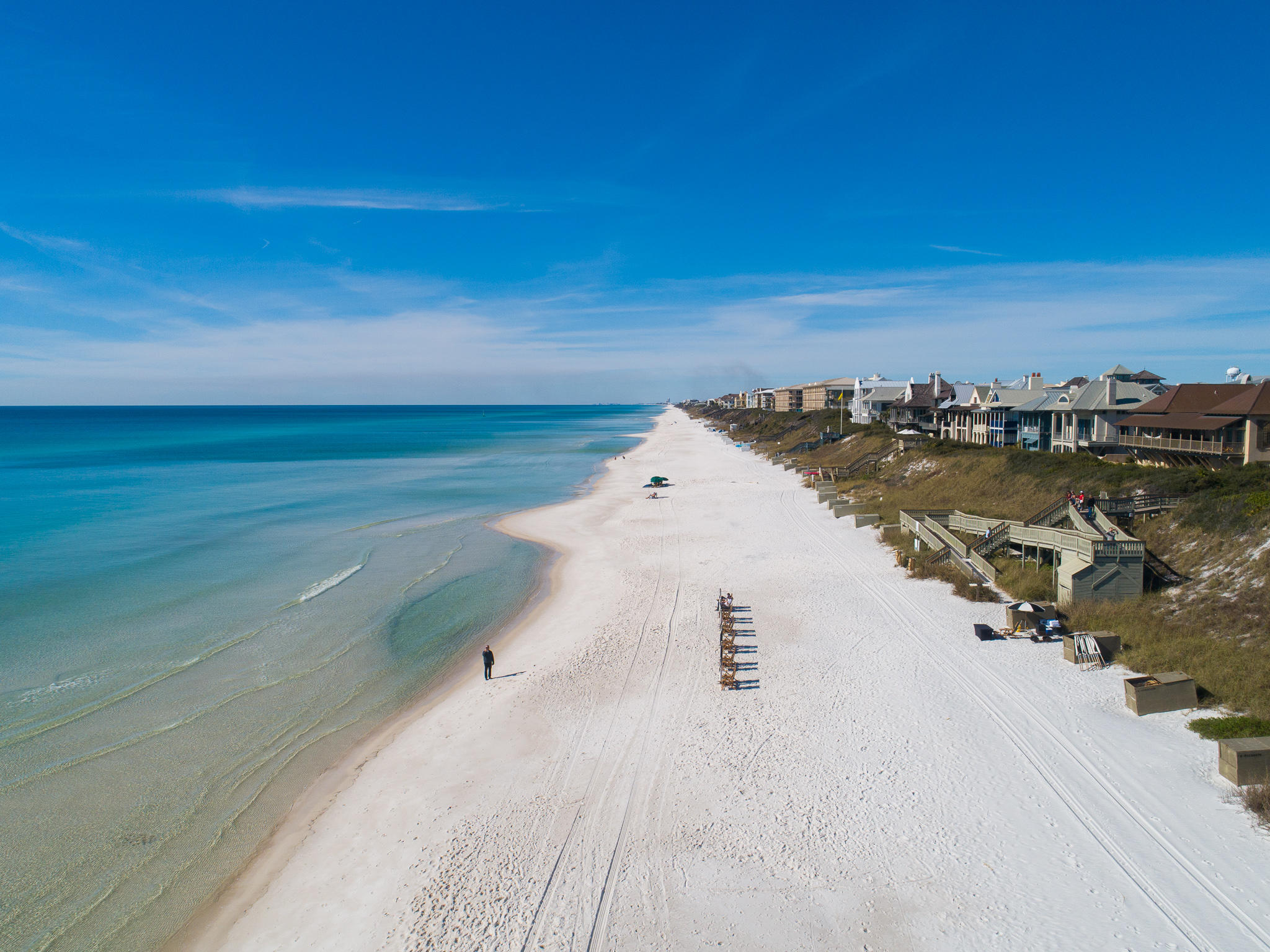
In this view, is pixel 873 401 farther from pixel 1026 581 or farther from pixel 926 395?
pixel 1026 581

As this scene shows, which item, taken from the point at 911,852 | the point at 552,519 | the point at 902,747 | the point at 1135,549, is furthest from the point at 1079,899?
the point at 552,519

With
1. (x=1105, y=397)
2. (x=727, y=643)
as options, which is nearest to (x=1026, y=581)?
(x=727, y=643)

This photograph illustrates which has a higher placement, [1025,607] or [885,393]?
[885,393]

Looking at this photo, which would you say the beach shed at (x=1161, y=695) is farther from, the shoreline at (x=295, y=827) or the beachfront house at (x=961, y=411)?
the beachfront house at (x=961, y=411)

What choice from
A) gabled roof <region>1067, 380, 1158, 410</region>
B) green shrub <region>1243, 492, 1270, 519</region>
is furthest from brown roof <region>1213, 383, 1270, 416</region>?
green shrub <region>1243, 492, 1270, 519</region>

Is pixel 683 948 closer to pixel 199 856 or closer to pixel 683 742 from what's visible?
pixel 683 742

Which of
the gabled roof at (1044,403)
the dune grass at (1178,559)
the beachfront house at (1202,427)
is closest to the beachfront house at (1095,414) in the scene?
the gabled roof at (1044,403)
